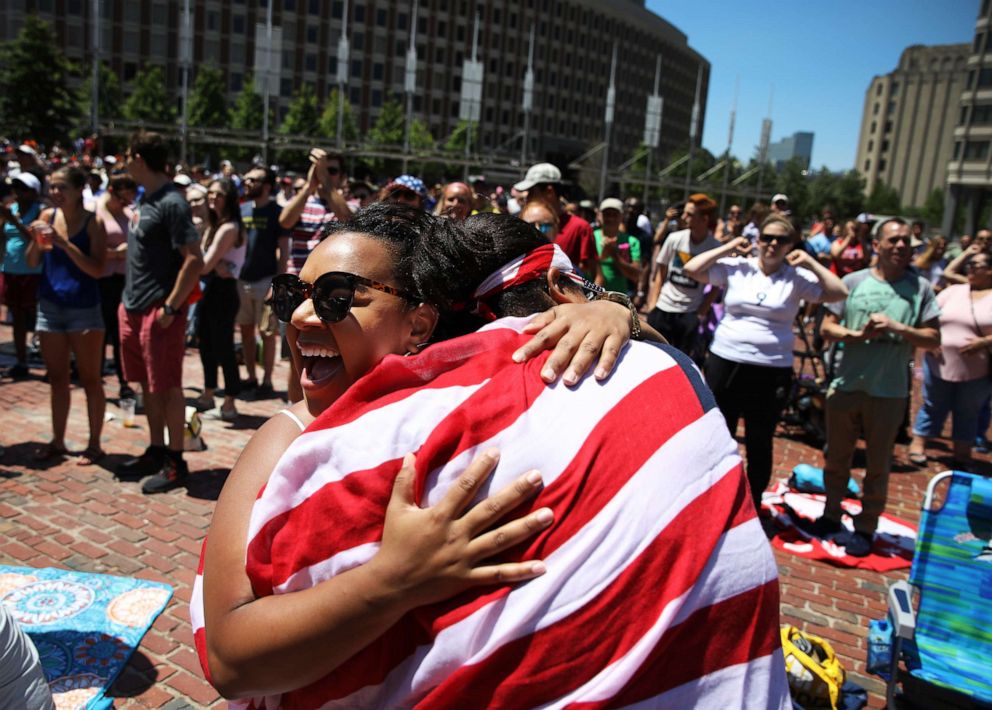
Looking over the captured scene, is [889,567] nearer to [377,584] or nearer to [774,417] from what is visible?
[774,417]

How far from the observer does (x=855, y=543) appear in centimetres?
526

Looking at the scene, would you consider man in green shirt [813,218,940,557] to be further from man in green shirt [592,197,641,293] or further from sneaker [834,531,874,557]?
man in green shirt [592,197,641,293]

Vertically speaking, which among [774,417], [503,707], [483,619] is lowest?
[774,417]

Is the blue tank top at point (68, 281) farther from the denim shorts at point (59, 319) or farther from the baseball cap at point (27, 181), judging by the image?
the baseball cap at point (27, 181)

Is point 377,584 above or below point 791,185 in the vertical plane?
below

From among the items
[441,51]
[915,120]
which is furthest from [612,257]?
[915,120]

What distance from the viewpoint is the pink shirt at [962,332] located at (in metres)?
7.05

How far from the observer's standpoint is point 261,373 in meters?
8.99

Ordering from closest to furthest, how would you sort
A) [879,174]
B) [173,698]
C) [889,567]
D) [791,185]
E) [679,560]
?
[679,560]
[173,698]
[889,567]
[791,185]
[879,174]

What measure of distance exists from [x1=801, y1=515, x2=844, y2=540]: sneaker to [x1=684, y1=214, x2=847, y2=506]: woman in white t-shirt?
65 cm

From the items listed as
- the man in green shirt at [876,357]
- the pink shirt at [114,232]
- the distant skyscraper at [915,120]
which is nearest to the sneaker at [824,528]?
the man in green shirt at [876,357]

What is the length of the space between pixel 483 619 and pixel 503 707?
14 centimetres

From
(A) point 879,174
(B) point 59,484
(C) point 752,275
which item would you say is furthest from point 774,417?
(A) point 879,174

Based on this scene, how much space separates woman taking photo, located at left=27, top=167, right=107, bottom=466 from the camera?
17.8 ft
